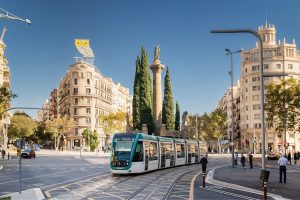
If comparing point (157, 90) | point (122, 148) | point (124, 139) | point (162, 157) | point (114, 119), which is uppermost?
point (157, 90)

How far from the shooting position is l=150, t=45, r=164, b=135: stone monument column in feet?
272

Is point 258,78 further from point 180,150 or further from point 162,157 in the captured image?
point 162,157

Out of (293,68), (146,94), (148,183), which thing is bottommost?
(148,183)

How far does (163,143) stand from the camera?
132ft

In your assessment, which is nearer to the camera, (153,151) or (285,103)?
(153,151)

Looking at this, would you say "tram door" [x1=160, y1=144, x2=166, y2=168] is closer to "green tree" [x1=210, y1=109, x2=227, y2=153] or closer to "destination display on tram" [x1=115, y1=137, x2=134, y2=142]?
"destination display on tram" [x1=115, y1=137, x2=134, y2=142]

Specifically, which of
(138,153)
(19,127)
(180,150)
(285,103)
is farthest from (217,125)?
(138,153)

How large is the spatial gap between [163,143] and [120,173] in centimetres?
828

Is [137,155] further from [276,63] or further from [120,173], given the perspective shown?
[276,63]

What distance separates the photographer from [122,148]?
32.8 meters

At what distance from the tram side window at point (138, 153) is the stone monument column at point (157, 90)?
162 ft

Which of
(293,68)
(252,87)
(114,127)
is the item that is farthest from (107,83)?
(293,68)

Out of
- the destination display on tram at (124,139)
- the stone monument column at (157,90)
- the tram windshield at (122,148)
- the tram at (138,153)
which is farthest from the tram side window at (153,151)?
the stone monument column at (157,90)

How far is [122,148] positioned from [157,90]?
1983 inches
